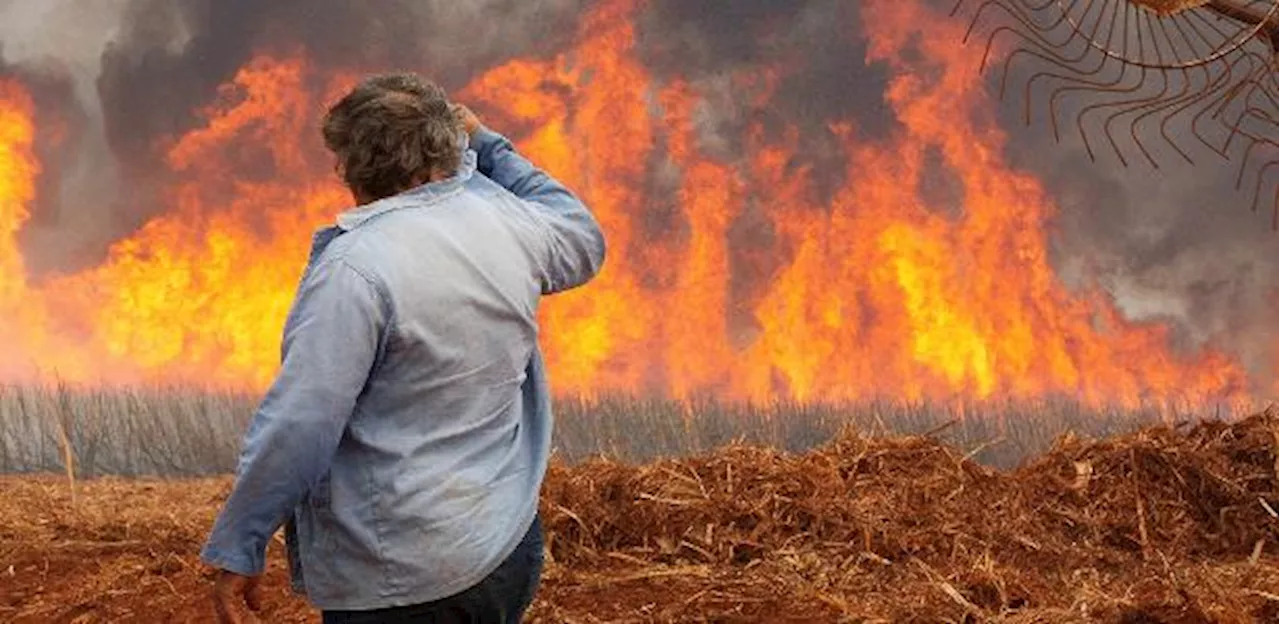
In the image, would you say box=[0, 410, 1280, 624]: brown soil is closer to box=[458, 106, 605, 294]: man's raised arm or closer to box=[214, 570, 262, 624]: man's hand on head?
box=[458, 106, 605, 294]: man's raised arm

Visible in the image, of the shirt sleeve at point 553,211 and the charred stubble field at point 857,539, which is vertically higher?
the shirt sleeve at point 553,211

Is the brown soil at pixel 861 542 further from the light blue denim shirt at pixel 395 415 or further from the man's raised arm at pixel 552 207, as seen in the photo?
the light blue denim shirt at pixel 395 415

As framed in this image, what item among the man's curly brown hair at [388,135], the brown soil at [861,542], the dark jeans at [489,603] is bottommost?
the brown soil at [861,542]

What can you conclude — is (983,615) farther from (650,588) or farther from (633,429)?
(633,429)

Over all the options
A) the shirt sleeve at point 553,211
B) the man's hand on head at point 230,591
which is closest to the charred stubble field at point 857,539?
the shirt sleeve at point 553,211

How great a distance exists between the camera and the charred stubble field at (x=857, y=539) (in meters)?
4.83

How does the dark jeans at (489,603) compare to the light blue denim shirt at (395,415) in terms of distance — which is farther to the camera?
the dark jeans at (489,603)

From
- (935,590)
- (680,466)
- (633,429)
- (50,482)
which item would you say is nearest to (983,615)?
(935,590)

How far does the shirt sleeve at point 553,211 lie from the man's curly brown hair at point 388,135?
0.93ft

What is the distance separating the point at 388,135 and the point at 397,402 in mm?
448

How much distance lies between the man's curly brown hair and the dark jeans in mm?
683

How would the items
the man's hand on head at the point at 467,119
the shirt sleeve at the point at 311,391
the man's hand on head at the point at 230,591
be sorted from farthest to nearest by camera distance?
the man's hand on head at the point at 467,119 < the man's hand on head at the point at 230,591 < the shirt sleeve at the point at 311,391

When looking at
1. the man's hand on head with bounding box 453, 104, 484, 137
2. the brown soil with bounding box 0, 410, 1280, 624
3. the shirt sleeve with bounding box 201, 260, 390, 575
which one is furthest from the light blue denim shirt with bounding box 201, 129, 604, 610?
the brown soil with bounding box 0, 410, 1280, 624

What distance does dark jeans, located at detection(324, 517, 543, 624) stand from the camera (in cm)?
235
